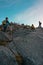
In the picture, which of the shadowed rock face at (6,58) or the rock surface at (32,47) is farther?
the rock surface at (32,47)

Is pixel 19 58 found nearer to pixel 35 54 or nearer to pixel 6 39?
pixel 35 54

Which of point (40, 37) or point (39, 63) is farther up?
point (40, 37)

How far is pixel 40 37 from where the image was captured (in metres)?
27.0

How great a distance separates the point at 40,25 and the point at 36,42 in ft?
60.3

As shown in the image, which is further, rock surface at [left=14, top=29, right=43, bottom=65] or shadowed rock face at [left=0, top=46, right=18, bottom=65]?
rock surface at [left=14, top=29, right=43, bottom=65]

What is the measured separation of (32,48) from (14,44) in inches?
94.4

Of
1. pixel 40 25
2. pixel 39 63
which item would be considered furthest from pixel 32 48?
pixel 40 25

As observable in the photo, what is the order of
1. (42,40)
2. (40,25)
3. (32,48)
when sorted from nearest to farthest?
1. (32,48)
2. (42,40)
3. (40,25)

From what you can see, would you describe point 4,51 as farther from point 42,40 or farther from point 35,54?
point 42,40

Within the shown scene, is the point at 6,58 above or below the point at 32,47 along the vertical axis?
below

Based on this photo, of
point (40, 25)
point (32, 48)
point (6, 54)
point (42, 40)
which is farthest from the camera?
point (40, 25)

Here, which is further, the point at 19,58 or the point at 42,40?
the point at 42,40

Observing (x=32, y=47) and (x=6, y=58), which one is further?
(x=32, y=47)

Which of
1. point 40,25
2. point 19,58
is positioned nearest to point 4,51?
point 19,58
